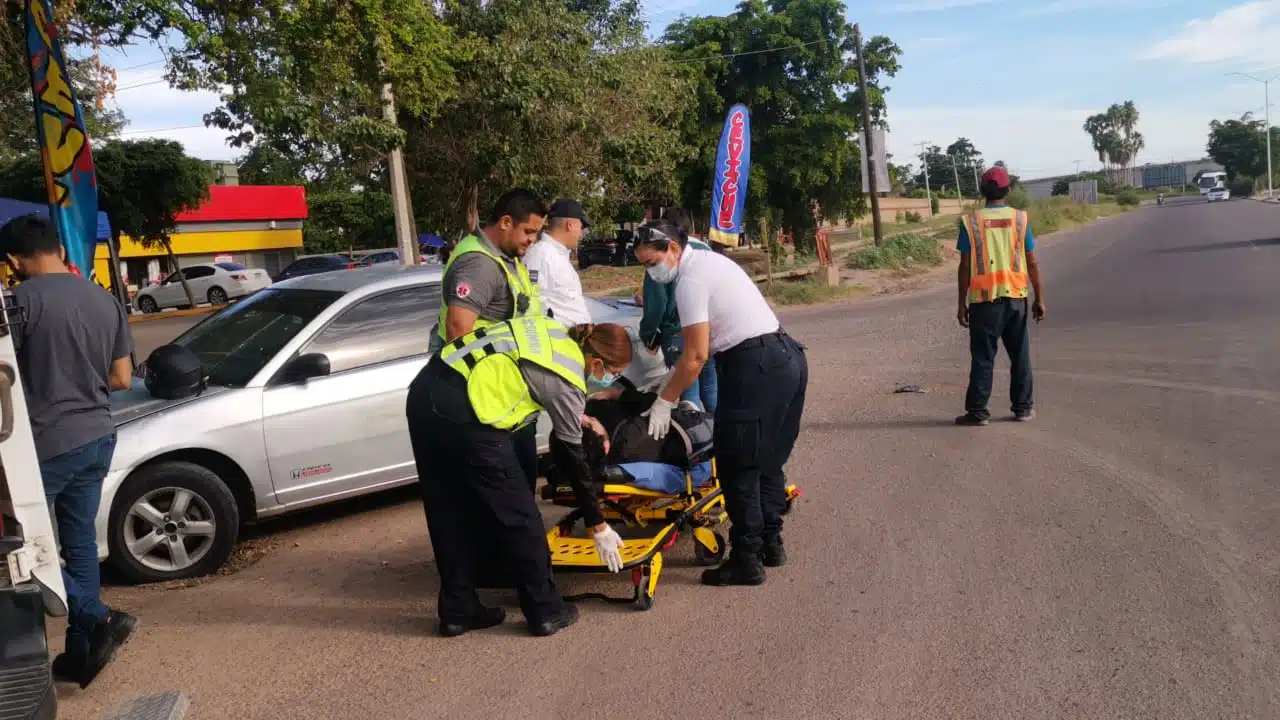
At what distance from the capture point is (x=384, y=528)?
6.53 m

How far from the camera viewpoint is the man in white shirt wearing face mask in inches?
194

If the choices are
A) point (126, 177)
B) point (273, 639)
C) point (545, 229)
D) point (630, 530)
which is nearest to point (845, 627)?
point (630, 530)

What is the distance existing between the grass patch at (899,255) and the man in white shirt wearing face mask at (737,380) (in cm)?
2133

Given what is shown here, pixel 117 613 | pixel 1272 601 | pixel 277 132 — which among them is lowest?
pixel 1272 601

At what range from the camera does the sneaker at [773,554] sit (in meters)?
5.31

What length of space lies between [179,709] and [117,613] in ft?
2.83

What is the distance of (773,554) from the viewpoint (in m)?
5.31

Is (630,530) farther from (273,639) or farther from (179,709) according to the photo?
(179,709)

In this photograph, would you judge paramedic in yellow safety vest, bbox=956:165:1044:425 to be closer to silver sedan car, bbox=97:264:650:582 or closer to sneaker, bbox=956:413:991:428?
sneaker, bbox=956:413:991:428

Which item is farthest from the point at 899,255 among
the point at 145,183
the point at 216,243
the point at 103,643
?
the point at 216,243

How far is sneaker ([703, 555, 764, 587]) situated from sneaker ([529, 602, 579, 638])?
74cm

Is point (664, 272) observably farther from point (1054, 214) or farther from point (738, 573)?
point (1054, 214)

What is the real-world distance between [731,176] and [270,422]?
9.77 metres

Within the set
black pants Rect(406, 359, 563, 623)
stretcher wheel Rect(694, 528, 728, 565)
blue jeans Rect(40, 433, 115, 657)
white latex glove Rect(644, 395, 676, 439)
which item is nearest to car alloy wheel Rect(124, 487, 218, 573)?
blue jeans Rect(40, 433, 115, 657)
